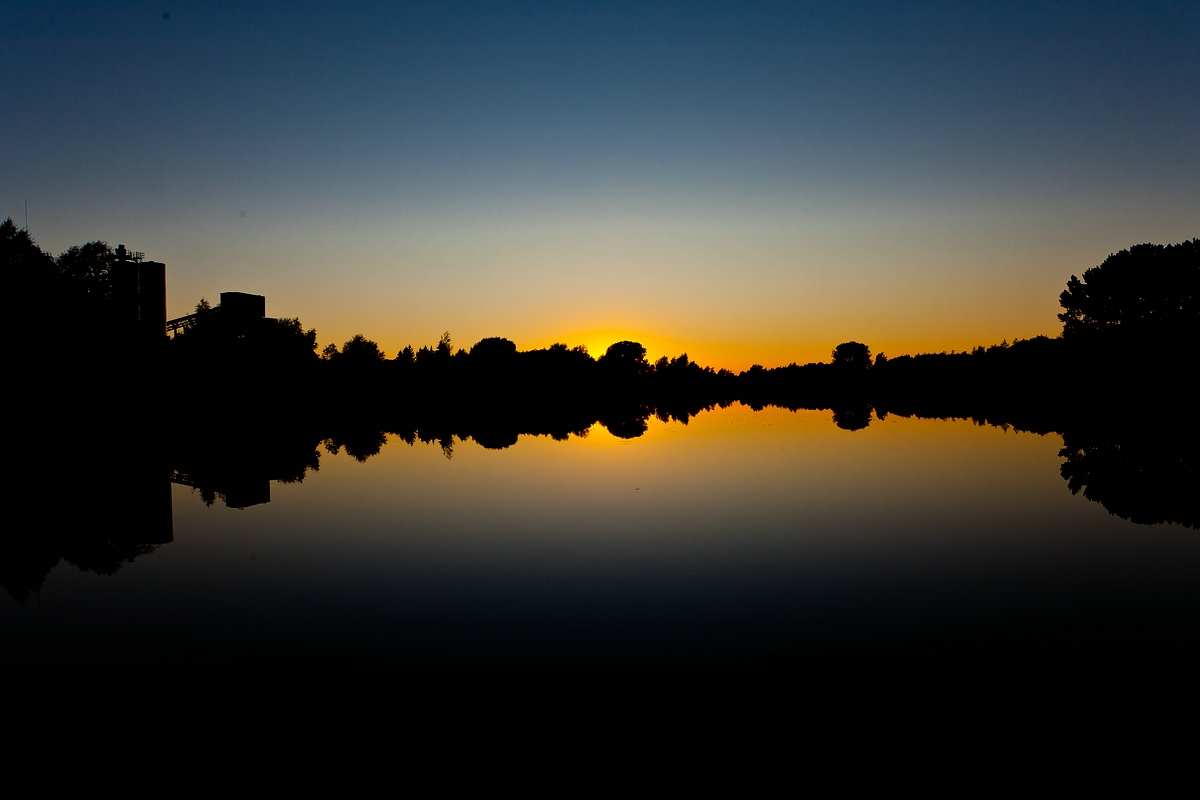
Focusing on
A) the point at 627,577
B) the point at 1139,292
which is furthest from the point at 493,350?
the point at 627,577

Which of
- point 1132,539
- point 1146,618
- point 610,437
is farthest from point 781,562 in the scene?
point 610,437

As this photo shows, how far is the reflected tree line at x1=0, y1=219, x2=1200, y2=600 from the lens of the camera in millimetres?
21281

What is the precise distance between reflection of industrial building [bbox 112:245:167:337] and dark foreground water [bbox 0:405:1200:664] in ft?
208

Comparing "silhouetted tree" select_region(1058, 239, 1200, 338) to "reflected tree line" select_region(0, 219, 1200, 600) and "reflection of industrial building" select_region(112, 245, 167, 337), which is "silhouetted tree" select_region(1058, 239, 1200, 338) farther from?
"reflection of industrial building" select_region(112, 245, 167, 337)

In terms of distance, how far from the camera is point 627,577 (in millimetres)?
13273

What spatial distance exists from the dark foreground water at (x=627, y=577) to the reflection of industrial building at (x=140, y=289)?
6329 cm

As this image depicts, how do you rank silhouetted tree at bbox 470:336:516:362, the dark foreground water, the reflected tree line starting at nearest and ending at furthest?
the dark foreground water → the reflected tree line → silhouetted tree at bbox 470:336:516:362

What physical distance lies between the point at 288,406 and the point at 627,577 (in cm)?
7510

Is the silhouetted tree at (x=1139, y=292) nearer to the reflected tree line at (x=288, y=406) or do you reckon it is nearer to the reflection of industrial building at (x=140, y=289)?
the reflected tree line at (x=288, y=406)

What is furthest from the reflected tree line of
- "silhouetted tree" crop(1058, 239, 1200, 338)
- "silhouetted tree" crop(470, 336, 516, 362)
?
"silhouetted tree" crop(470, 336, 516, 362)

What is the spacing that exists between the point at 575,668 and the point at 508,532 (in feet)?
27.9

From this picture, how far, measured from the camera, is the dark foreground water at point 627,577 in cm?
996

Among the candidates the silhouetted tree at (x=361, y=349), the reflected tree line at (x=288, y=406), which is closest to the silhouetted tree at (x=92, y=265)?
the reflected tree line at (x=288, y=406)

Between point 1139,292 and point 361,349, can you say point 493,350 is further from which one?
point 1139,292
